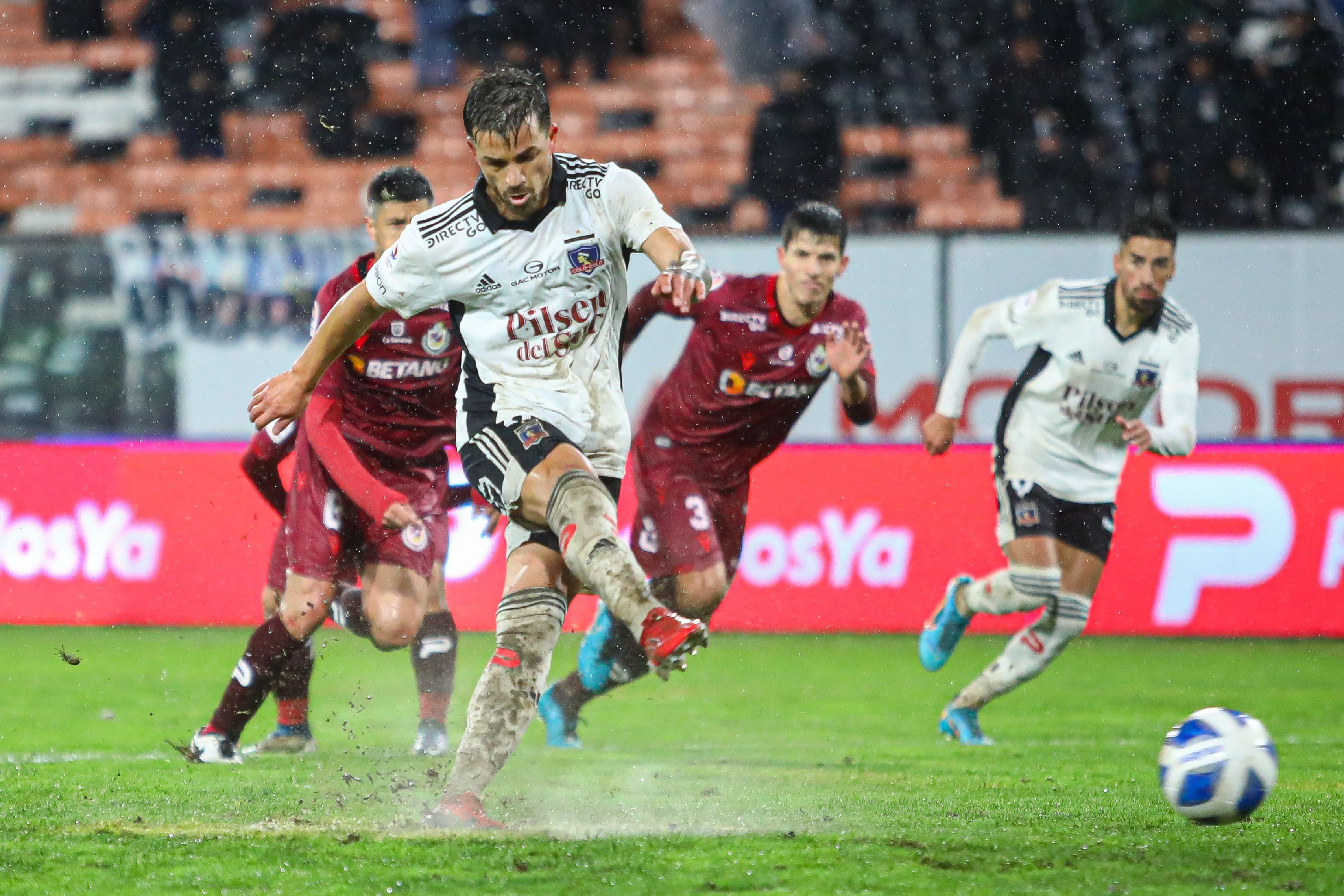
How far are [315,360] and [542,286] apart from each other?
2.10ft

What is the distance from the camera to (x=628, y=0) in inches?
586

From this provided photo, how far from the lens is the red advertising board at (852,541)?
9508mm

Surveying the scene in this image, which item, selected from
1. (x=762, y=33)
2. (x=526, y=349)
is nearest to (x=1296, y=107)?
(x=762, y=33)

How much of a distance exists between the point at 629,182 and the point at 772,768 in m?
2.25

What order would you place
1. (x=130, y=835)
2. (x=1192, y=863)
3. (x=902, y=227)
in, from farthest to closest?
(x=902, y=227)
(x=130, y=835)
(x=1192, y=863)

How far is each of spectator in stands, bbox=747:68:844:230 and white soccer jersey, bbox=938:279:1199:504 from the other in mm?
6036

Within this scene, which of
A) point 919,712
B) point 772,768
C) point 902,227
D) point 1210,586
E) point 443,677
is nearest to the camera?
point 772,768

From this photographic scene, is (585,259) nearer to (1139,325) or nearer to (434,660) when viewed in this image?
(434,660)

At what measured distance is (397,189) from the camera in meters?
5.88

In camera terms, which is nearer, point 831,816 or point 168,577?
point 831,816

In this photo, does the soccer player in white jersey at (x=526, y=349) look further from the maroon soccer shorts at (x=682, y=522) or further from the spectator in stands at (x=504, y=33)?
the spectator in stands at (x=504, y=33)

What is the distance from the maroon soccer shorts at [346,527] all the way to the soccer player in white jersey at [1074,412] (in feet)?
6.96

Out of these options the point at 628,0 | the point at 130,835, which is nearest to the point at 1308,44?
the point at 628,0

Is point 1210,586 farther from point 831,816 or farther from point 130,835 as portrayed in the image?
point 130,835
